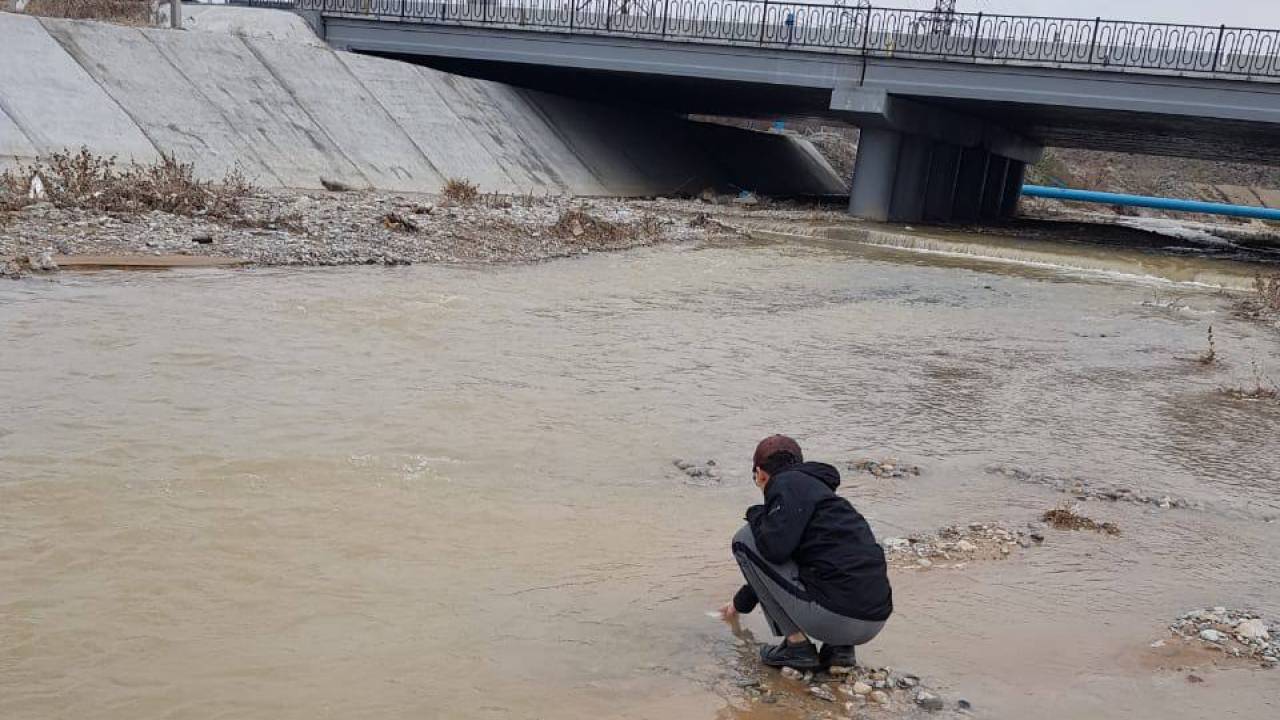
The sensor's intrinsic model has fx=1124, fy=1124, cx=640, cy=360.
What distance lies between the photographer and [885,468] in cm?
790

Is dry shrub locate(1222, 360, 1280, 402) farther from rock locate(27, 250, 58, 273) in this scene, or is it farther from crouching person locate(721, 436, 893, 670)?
rock locate(27, 250, 58, 273)

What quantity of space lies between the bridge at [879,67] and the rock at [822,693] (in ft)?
81.7

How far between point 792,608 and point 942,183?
33.9m

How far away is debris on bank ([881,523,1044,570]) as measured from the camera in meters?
6.16

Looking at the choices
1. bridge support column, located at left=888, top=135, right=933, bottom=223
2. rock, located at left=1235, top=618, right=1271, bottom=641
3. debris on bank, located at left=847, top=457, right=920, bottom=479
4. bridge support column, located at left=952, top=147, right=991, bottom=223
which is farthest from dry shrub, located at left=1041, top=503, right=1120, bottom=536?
bridge support column, located at left=952, top=147, right=991, bottom=223

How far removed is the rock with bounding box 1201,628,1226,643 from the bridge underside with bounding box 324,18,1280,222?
76.3 feet

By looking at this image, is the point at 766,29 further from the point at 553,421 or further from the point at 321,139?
the point at 553,421

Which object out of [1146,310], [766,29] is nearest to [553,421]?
[1146,310]

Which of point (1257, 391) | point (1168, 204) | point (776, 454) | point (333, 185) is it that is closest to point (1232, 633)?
point (776, 454)

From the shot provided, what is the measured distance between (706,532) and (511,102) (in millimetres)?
26625

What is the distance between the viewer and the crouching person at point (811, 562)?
448 centimetres

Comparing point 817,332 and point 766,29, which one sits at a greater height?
point 766,29

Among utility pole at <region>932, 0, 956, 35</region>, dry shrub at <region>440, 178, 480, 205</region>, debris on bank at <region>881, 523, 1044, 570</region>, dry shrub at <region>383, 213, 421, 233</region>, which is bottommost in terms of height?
debris on bank at <region>881, 523, 1044, 570</region>

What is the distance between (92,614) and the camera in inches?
187
